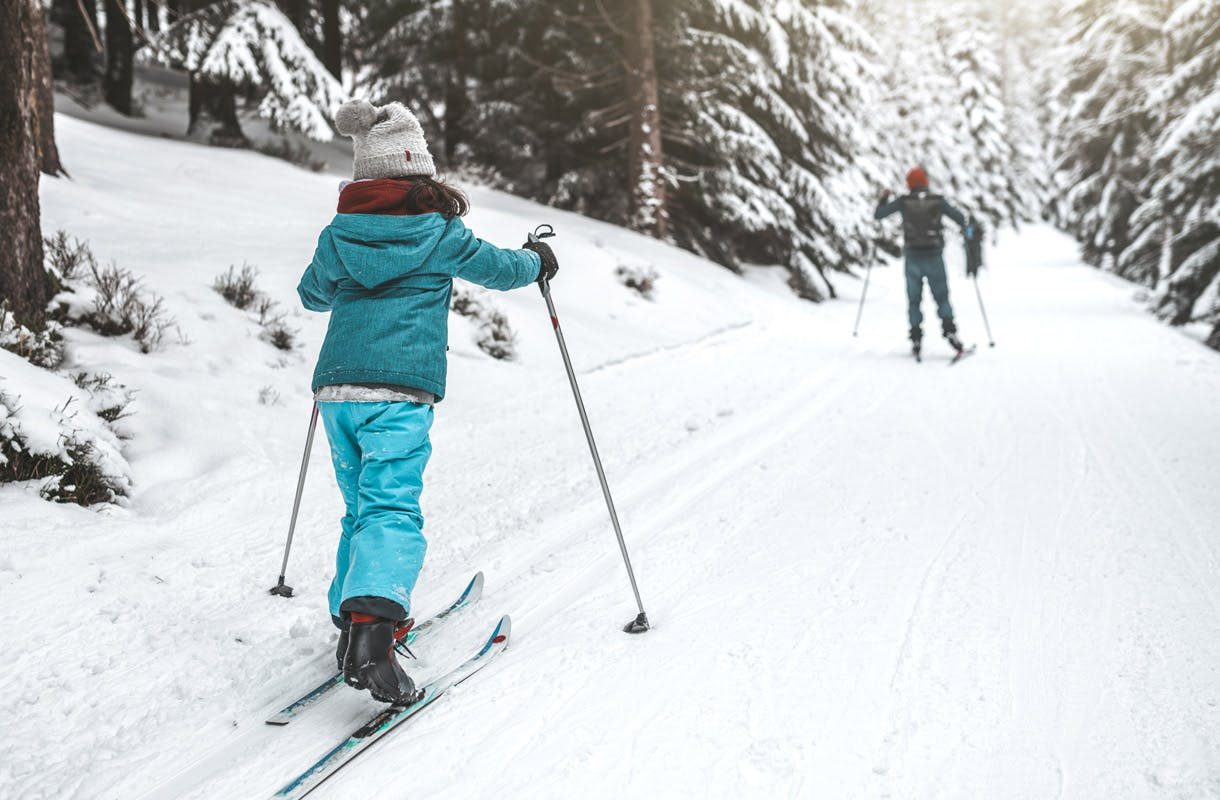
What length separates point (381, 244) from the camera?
2561 millimetres

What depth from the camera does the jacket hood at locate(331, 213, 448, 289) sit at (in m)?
2.54

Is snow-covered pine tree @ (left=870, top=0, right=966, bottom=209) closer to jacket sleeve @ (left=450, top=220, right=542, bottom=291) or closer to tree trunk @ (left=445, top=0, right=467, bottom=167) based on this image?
tree trunk @ (left=445, top=0, right=467, bottom=167)

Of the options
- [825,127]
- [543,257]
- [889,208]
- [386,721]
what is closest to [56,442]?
[386,721]

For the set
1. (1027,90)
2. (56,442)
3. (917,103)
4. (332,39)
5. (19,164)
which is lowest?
(56,442)

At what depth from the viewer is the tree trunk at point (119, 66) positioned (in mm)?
14625

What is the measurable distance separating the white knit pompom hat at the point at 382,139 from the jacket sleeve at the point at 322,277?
0.27 meters

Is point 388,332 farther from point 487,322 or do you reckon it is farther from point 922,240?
point 922,240

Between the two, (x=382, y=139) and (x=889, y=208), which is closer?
(x=382, y=139)

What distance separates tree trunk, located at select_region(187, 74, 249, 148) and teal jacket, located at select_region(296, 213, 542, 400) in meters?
11.1

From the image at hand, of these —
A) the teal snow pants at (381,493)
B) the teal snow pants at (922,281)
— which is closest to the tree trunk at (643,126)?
the teal snow pants at (922,281)

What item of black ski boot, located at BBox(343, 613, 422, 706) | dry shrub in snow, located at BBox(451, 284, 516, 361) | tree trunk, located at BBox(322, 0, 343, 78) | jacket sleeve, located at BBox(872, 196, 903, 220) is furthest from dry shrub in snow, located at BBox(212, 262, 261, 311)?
tree trunk, located at BBox(322, 0, 343, 78)

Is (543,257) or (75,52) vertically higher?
(75,52)

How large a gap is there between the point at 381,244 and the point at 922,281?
8336 mm

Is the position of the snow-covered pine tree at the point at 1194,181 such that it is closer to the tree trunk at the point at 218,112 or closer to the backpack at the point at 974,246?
the backpack at the point at 974,246
